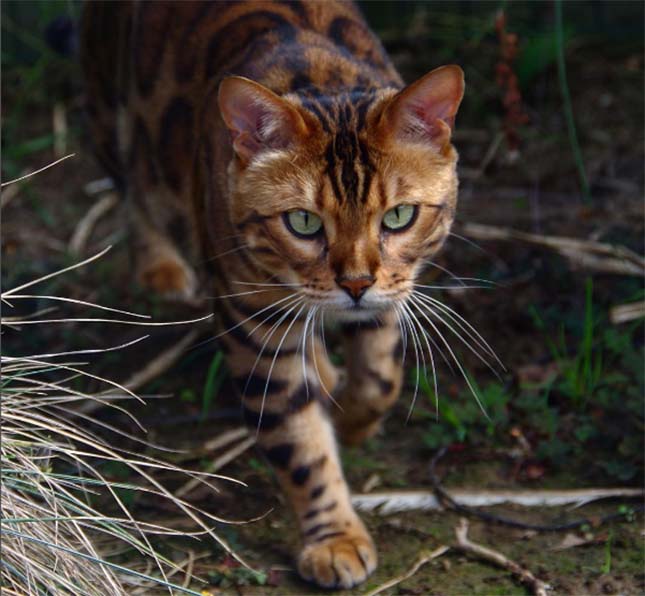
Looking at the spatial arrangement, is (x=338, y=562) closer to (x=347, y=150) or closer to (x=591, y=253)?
(x=347, y=150)

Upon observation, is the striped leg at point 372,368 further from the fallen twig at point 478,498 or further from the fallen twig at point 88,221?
the fallen twig at point 88,221

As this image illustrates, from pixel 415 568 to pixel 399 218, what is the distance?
0.87m

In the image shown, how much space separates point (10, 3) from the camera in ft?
16.8

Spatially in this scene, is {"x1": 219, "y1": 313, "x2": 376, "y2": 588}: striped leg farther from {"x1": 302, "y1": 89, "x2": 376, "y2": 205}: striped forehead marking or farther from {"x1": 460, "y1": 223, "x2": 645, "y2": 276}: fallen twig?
{"x1": 460, "y1": 223, "x2": 645, "y2": 276}: fallen twig

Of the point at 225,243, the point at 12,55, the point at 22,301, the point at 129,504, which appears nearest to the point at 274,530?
the point at 129,504

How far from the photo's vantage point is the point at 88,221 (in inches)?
179

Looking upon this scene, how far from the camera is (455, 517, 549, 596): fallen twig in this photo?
8.72ft

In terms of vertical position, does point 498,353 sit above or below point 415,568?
above

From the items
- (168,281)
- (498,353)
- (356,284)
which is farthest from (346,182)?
(168,281)

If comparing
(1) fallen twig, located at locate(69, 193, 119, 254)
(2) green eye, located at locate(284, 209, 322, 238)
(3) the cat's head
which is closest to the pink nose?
(3) the cat's head

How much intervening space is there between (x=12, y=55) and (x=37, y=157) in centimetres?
54

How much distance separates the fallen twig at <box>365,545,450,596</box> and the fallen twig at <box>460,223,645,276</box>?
119 centimetres

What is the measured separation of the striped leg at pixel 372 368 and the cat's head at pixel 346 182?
0.41m

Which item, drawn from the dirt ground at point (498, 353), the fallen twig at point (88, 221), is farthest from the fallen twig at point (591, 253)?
the fallen twig at point (88, 221)
